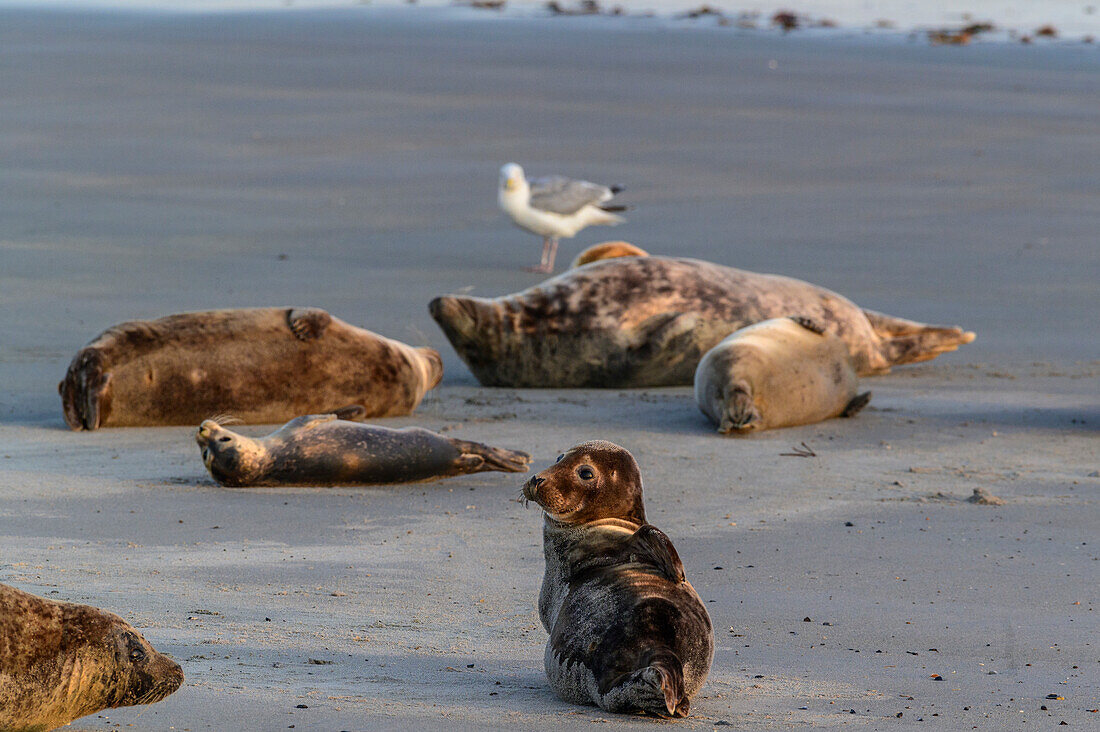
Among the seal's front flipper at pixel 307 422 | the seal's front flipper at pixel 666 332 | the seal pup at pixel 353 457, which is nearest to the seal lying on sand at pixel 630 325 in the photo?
the seal's front flipper at pixel 666 332

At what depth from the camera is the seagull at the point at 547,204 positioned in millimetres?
10922

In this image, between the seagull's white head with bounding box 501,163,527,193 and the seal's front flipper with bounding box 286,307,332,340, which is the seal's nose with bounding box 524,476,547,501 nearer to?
the seal's front flipper with bounding box 286,307,332,340

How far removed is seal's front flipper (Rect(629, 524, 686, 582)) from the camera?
312 centimetres

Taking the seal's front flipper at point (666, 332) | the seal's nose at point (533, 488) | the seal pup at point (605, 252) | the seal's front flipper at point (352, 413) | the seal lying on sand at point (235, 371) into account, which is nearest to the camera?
the seal's nose at point (533, 488)

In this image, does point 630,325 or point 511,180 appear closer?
point 630,325

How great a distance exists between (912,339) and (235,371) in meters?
3.67

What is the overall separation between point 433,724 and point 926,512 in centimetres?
269

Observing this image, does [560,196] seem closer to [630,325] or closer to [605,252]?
[605,252]

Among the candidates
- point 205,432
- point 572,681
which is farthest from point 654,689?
point 205,432

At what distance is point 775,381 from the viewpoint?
6895mm

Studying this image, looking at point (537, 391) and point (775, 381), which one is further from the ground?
point (775, 381)

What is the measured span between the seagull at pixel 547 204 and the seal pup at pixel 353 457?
17.5 feet

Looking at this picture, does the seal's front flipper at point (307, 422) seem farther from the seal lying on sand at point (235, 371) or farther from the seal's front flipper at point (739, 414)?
the seal's front flipper at point (739, 414)

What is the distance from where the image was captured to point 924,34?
926 inches
